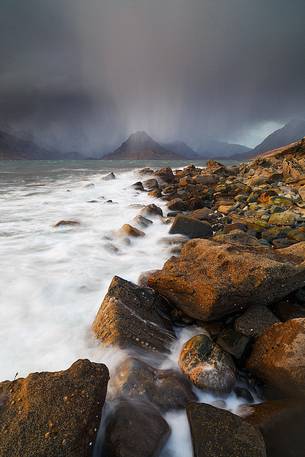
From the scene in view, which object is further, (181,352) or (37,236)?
(37,236)

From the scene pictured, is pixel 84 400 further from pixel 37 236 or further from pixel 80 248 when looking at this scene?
pixel 37 236

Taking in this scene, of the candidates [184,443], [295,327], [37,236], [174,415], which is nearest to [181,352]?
[174,415]

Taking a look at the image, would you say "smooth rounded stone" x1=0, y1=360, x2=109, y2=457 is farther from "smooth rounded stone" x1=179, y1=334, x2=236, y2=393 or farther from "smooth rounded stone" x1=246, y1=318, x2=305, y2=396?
"smooth rounded stone" x1=246, y1=318, x2=305, y2=396

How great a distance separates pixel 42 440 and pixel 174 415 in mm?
1170

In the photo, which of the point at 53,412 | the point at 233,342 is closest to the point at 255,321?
the point at 233,342

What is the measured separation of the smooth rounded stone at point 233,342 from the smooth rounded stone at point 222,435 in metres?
0.89

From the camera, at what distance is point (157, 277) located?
423cm

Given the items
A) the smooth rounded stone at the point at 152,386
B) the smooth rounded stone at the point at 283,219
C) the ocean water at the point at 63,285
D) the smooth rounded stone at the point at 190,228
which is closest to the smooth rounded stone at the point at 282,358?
the ocean water at the point at 63,285

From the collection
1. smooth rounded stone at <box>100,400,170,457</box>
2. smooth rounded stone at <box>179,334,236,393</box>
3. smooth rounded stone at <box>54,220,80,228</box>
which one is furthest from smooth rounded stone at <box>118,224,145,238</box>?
smooth rounded stone at <box>100,400,170,457</box>

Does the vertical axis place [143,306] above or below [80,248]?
above

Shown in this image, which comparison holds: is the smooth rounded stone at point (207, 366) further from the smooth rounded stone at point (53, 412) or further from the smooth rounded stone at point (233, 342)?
the smooth rounded stone at point (53, 412)

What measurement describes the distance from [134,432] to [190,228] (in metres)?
5.69

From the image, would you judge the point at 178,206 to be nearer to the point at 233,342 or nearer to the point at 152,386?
the point at 233,342

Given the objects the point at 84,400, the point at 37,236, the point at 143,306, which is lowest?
the point at 37,236
